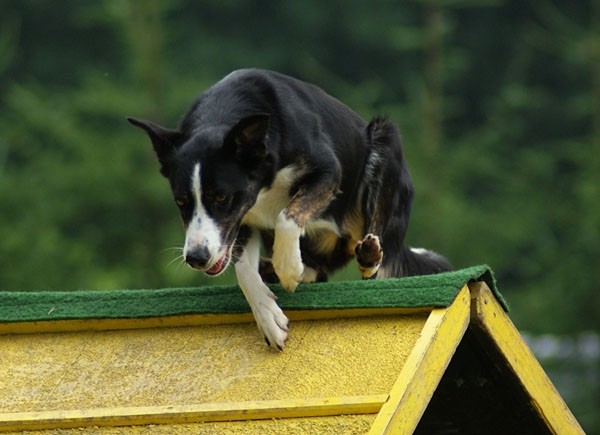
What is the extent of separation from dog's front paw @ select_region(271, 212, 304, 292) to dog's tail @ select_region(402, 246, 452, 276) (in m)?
1.09

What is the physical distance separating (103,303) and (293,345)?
0.85 m

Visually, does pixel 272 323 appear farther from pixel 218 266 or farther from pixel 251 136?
pixel 251 136

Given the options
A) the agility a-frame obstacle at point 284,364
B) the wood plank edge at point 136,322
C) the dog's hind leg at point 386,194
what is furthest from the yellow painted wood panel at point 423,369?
the dog's hind leg at point 386,194

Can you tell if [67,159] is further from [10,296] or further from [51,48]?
[10,296]

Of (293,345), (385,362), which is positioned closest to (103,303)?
(293,345)

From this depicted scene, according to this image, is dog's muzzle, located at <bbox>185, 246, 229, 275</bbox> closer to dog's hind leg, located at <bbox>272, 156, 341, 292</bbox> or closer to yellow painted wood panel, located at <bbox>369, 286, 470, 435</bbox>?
dog's hind leg, located at <bbox>272, 156, 341, 292</bbox>

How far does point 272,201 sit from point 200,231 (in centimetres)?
63

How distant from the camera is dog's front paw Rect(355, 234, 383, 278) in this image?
18.9 feet

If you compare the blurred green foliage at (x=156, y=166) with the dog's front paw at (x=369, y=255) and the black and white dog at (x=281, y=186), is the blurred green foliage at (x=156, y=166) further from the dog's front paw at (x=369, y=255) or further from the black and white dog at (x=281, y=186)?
the dog's front paw at (x=369, y=255)

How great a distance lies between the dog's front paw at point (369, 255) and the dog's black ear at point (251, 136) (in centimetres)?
61

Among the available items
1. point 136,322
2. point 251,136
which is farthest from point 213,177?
point 136,322

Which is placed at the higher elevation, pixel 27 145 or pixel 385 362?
pixel 385 362

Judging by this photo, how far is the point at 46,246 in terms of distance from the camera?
48.3 ft

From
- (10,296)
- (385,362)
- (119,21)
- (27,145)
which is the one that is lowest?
(27,145)
